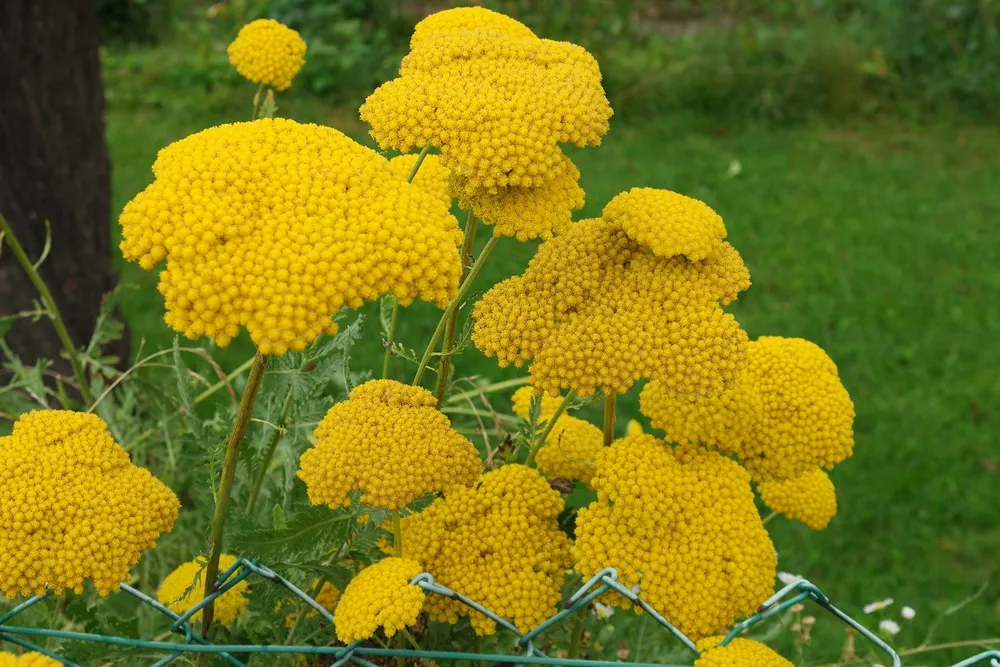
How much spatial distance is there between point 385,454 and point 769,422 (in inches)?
23.6

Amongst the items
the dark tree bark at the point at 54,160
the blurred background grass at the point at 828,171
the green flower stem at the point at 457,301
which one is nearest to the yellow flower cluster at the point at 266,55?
the green flower stem at the point at 457,301

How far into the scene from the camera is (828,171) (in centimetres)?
630

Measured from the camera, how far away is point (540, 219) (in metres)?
1.36

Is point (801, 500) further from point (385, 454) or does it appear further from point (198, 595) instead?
point (198, 595)

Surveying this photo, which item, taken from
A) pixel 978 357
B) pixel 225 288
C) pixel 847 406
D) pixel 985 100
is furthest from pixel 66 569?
pixel 985 100

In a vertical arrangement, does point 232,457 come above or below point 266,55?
below

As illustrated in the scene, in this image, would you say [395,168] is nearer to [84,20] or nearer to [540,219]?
[540,219]

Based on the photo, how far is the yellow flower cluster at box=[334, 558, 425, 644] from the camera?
1260mm

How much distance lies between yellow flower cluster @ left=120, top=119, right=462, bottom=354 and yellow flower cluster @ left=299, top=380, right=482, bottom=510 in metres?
0.21

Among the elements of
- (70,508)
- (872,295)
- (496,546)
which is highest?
(70,508)

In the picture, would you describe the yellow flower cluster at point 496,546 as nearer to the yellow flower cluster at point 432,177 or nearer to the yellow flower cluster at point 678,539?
the yellow flower cluster at point 678,539

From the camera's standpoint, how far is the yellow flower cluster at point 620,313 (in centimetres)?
138

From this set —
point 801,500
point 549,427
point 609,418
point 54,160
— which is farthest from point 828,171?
point 549,427

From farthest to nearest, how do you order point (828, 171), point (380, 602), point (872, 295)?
point (828, 171), point (872, 295), point (380, 602)
